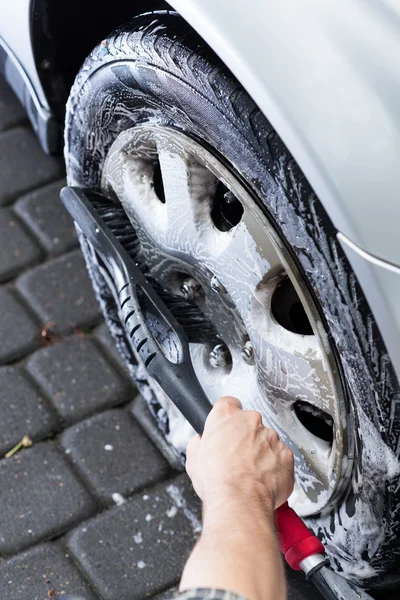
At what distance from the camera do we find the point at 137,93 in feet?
5.08

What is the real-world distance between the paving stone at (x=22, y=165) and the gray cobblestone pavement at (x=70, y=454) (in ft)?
0.33

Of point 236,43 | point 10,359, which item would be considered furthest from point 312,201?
point 10,359

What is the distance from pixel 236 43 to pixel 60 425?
1158mm

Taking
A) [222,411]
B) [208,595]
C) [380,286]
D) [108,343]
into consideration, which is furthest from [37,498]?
[380,286]

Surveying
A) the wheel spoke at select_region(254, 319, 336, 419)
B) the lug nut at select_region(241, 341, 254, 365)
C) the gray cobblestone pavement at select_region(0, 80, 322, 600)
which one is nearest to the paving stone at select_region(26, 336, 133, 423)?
the gray cobblestone pavement at select_region(0, 80, 322, 600)

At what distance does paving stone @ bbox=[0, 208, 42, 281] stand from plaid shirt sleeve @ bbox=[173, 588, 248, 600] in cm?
152

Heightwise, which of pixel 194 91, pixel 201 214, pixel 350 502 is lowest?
pixel 350 502

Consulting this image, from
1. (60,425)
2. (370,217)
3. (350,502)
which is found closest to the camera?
(370,217)

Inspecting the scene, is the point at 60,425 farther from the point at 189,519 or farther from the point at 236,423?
the point at 236,423

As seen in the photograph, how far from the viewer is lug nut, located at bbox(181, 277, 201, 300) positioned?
1730 millimetres

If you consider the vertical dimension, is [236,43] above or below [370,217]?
above

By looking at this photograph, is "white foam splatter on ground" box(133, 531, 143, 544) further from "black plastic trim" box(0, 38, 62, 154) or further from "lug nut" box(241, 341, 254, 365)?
"black plastic trim" box(0, 38, 62, 154)

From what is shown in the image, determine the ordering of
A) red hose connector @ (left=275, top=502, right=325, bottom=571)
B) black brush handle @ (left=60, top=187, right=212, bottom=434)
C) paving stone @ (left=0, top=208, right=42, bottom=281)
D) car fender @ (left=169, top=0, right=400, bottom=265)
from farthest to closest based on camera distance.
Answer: paving stone @ (left=0, top=208, right=42, bottom=281), black brush handle @ (left=60, top=187, right=212, bottom=434), red hose connector @ (left=275, top=502, right=325, bottom=571), car fender @ (left=169, top=0, right=400, bottom=265)

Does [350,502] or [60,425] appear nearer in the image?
[350,502]
